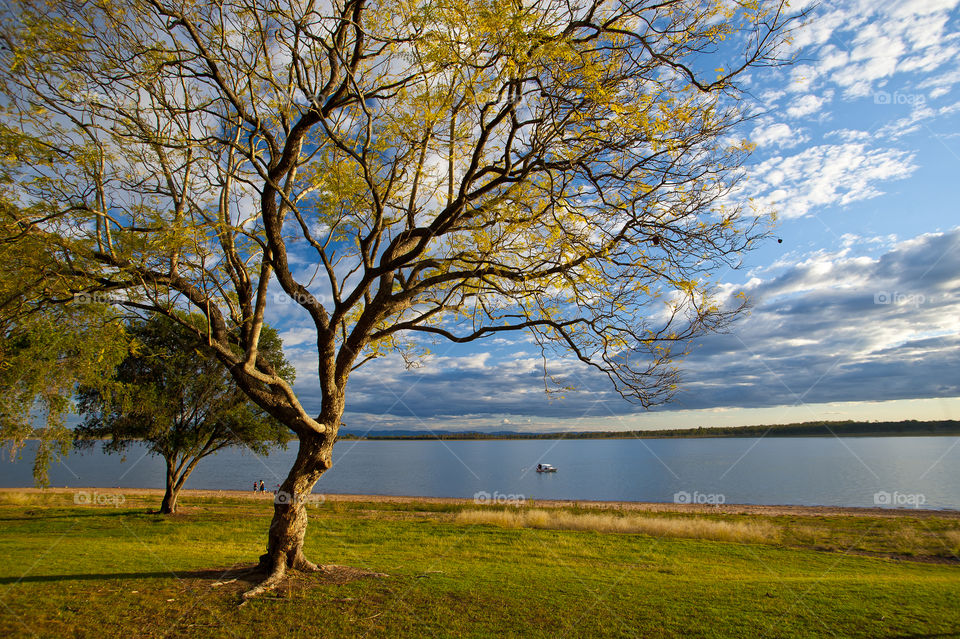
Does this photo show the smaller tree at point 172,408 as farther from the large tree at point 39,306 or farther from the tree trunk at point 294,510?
→ the tree trunk at point 294,510

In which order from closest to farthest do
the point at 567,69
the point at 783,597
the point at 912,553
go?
the point at 567,69 < the point at 783,597 < the point at 912,553

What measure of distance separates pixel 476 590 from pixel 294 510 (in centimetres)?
319

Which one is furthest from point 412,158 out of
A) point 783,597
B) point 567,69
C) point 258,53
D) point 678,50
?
point 783,597

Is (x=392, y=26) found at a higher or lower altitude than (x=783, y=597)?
higher

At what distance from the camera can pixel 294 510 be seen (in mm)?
7738

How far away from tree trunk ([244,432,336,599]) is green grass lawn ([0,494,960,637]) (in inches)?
15.5

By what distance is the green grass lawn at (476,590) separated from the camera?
641 centimetres

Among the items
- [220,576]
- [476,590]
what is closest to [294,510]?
[220,576]

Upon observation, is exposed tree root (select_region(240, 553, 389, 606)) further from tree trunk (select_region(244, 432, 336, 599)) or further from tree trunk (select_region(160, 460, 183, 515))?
tree trunk (select_region(160, 460, 183, 515))

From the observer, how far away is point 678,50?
6.31 meters

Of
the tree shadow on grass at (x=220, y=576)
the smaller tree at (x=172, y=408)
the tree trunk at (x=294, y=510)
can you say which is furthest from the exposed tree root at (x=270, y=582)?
the smaller tree at (x=172, y=408)

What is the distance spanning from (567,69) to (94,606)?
9410mm

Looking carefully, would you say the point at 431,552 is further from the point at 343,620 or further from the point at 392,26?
the point at 392,26

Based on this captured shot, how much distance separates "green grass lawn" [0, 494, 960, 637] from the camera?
21.0ft
